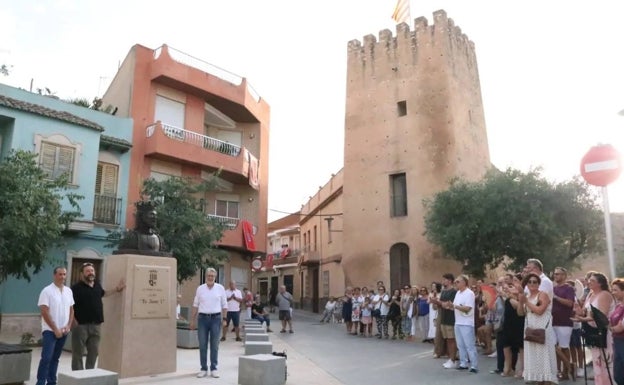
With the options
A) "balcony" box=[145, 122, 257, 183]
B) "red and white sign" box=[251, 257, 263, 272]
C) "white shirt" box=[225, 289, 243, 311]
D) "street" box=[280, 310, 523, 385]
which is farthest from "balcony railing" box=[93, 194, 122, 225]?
"street" box=[280, 310, 523, 385]

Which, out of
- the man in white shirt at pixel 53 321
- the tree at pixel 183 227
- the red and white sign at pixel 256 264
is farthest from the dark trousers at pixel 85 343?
the red and white sign at pixel 256 264

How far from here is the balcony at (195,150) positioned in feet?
72.4

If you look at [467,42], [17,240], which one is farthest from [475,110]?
[17,240]

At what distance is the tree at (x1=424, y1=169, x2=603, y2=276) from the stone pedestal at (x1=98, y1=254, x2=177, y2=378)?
14.4 meters

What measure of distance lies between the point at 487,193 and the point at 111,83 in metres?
18.2

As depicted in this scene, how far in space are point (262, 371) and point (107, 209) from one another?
14.3m

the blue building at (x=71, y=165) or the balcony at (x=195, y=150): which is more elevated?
the balcony at (x=195, y=150)

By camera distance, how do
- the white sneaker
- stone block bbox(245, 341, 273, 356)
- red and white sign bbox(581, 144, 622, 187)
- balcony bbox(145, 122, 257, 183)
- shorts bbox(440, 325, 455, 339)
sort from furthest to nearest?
1. balcony bbox(145, 122, 257, 183)
2. shorts bbox(440, 325, 455, 339)
3. the white sneaker
4. stone block bbox(245, 341, 273, 356)
5. red and white sign bbox(581, 144, 622, 187)

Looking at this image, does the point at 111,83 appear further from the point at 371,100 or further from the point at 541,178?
the point at 541,178

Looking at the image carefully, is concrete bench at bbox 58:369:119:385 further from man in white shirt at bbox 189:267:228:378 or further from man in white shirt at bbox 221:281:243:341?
man in white shirt at bbox 221:281:243:341

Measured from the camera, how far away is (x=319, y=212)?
139 ft

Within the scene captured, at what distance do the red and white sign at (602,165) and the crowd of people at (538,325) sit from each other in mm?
1292

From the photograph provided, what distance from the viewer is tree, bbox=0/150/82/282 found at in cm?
1284

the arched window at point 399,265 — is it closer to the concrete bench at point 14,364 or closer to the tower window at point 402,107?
the tower window at point 402,107
